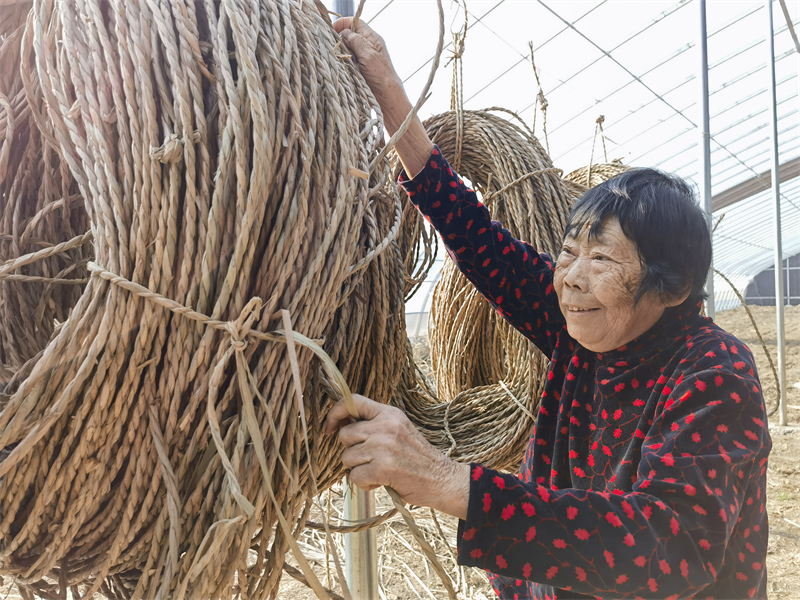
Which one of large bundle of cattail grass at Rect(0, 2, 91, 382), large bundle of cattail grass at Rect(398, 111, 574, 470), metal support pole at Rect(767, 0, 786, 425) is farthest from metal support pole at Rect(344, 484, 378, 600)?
metal support pole at Rect(767, 0, 786, 425)

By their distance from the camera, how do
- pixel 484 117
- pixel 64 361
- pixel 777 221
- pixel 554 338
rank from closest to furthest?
pixel 64 361, pixel 554 338, pixel 484 117, pixel 777 221

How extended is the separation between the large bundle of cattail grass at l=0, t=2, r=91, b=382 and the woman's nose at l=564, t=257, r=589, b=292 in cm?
58

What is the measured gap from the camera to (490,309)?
178 centimetres

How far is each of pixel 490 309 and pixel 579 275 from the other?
1.04 metres

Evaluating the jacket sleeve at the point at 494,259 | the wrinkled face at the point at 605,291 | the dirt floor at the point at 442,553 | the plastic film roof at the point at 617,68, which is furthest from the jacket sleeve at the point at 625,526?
the plastic film roof at the point at 617,68

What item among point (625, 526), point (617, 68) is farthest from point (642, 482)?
point (617, 68)

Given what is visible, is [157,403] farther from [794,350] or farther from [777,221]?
[794,350]

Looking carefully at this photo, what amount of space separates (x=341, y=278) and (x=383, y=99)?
37 cm

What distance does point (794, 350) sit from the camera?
6.50 meters

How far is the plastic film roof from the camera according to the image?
520 cm

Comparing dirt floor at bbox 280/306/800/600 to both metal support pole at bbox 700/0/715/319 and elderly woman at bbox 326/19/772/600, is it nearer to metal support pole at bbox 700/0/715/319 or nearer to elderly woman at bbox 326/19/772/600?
metal support pole at bbox 700/0/715/319

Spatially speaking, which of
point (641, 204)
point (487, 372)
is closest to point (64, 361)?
point (641, 204)

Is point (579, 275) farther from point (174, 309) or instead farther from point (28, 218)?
point (28, 218)

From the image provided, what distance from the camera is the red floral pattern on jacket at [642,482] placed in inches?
22.4
